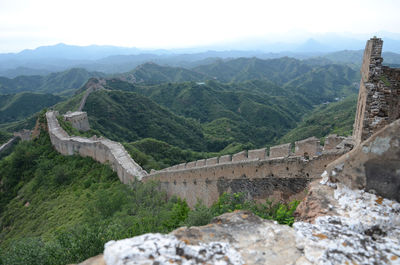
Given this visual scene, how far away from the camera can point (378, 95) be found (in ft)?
20.5

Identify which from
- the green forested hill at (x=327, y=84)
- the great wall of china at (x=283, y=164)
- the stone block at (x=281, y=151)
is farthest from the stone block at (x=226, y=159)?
the green forested hill at (x=327, y=84)

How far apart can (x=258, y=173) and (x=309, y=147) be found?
1973 millimetres

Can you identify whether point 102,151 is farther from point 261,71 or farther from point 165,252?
point 261,71

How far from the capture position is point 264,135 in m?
67.4

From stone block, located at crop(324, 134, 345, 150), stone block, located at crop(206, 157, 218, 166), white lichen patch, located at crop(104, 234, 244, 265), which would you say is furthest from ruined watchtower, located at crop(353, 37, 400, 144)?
stone block, located at crop(206, 157, 218, 166)

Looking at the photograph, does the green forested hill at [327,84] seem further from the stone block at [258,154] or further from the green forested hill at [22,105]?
the stone block at [258,154]

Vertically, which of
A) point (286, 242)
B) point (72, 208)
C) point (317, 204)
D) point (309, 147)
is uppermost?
point (317, 204)

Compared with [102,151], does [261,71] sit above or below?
below

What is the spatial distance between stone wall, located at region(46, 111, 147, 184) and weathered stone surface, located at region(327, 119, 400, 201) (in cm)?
1134

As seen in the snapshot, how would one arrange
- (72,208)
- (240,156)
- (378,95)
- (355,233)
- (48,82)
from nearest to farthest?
1. (355,233)
2. (378,95)
3. (240,156)
4. (72,208)
5. (48,82)

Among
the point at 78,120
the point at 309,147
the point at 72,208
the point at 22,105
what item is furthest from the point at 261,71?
the point at 309,147

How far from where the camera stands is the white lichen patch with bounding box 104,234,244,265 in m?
2.83

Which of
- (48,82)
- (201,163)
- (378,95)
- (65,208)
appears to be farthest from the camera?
(48,82)

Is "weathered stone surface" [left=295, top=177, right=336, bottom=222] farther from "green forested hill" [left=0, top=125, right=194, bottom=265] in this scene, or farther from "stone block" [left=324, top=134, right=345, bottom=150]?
"stone block" [left=324, top=134, right=345, bottom=150]
